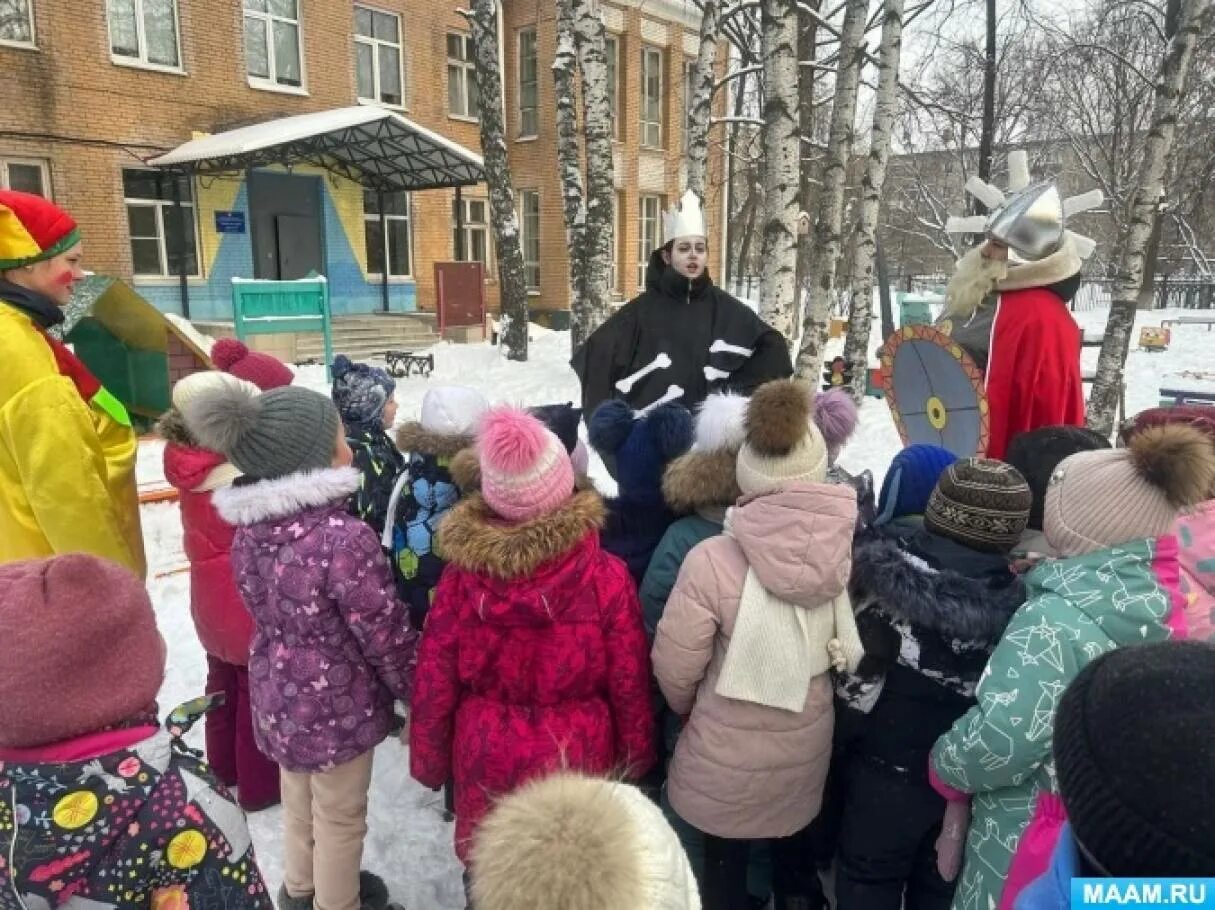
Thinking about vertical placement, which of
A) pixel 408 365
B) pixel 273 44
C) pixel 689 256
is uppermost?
pixel 273 44

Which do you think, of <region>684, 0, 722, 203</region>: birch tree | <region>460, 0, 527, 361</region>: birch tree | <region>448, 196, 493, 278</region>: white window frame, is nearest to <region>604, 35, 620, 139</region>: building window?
<region>448, 196, 493, 278</region>: white window frame

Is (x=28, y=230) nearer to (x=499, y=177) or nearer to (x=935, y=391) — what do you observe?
(x=935, y=391)

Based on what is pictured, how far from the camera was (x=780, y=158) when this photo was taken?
656 centimetres

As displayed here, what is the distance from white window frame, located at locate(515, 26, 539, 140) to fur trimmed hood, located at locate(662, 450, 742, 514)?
19290 millimetres

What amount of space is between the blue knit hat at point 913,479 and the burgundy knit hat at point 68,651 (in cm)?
184

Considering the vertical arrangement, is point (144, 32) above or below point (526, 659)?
above

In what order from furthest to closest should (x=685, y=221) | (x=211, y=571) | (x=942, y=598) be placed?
(x=685, y=221) → (x=211, y=571) → (x=942, y=598)

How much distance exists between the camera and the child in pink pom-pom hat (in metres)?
1.92

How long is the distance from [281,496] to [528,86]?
66.2ft

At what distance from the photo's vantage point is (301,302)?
1149 centimetres

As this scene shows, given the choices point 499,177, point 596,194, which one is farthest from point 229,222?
point 596,194

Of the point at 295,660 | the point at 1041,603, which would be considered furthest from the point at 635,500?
the point at 1041,603

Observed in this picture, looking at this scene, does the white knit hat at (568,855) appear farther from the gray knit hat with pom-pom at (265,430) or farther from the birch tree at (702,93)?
the birch tree at (702,93)

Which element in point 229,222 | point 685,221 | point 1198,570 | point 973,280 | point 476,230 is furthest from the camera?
point 476,230
